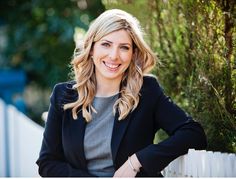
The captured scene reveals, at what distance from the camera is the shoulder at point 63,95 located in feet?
11.9

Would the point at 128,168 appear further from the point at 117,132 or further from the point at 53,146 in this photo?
the point at 53,146

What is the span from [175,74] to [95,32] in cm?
108

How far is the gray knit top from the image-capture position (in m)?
3.51

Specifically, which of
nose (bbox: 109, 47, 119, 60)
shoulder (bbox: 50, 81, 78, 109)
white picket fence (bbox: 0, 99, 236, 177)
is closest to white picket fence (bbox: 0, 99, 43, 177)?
white picket fence (bbox: 0, 99, 236, 177)

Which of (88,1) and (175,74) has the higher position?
(88,1)

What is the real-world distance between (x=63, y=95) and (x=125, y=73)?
332 millimetres

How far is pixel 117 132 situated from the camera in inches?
138

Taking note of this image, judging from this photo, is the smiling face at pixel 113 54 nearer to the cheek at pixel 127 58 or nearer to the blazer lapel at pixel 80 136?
the cheek at pixel 127 58

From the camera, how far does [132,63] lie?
3672 millimetres

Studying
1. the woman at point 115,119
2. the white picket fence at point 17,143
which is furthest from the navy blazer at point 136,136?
the white picket fence at point 17,143

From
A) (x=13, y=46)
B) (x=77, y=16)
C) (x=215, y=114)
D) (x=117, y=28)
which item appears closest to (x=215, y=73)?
(x=215, y=114)

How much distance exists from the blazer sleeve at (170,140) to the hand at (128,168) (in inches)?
0.9

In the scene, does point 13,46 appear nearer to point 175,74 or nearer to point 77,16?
point 77,16

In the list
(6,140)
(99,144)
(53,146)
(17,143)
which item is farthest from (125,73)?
(6,140)
